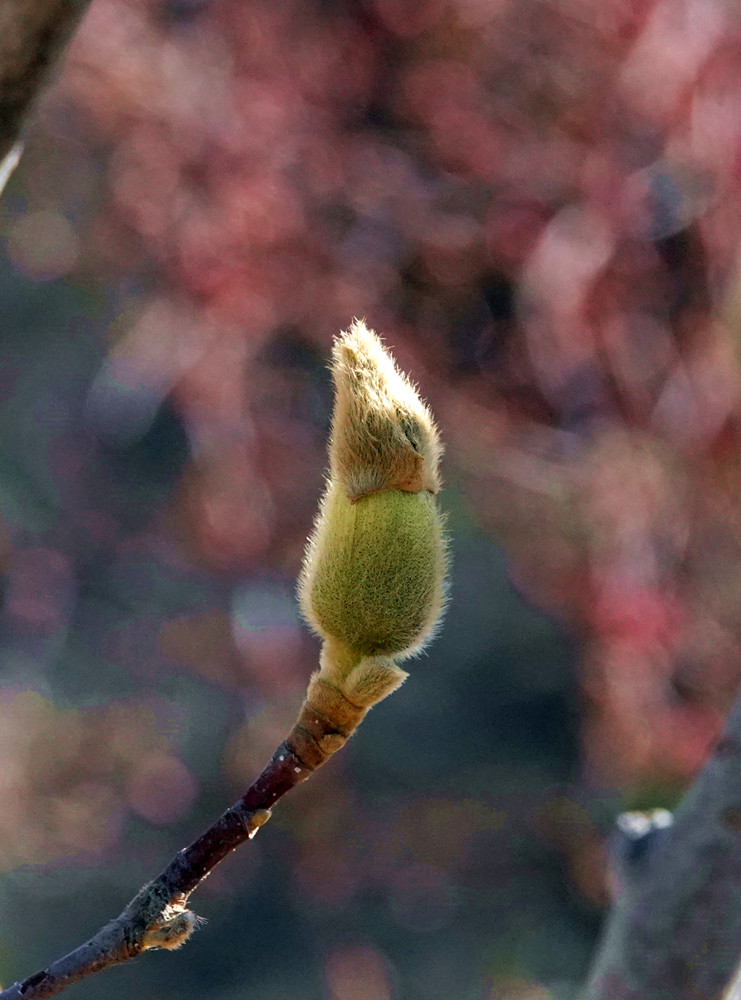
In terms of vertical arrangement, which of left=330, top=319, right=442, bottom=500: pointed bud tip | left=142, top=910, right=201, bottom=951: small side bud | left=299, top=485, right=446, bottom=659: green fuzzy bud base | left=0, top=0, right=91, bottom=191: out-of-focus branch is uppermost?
left=0, top=0, right=91, bottom=191: out-of-focus branch

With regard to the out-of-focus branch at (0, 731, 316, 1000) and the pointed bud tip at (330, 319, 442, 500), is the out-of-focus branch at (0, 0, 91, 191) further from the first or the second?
the out-of-focus branch at (0, 731, 316, 1000)

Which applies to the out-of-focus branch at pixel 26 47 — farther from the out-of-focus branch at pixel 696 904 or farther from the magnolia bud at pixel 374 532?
the out-of-focus branch at pixel 696 904

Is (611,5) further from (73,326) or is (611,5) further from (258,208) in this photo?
(73,326)

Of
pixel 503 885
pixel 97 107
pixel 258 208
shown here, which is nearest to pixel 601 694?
pixel 503 885

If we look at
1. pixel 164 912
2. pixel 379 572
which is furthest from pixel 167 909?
pixel 379 572

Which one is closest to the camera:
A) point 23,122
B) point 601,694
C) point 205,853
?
point 205,853

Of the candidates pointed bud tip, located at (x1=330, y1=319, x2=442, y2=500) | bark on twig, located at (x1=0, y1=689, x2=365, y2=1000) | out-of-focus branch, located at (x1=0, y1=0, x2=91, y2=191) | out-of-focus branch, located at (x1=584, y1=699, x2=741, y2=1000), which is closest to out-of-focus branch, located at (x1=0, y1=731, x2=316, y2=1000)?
bark on twig, located at (x1=0, y1=689, x2=365, y2=1000)
